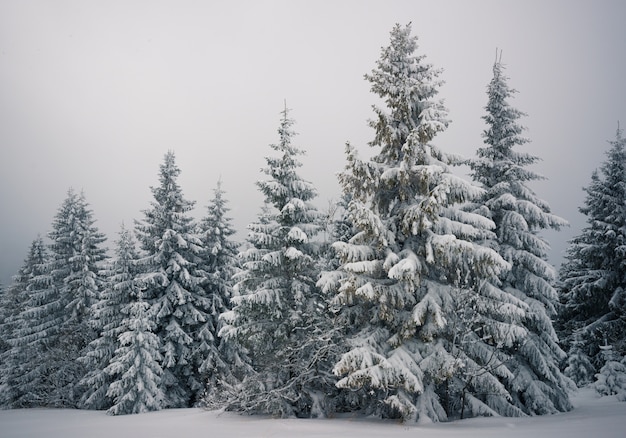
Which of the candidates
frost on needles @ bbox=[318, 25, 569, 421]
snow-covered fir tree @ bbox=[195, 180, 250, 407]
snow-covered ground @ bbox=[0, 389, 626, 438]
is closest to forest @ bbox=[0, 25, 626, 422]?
frost on needles @ bbox=[318, 25, 569, 421]

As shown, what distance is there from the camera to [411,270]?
11516 millimetres

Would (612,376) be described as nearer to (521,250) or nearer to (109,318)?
(521,250)

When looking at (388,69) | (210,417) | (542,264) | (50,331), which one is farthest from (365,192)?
(50,331)

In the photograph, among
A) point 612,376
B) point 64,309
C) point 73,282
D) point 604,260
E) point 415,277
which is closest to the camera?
point 415,277

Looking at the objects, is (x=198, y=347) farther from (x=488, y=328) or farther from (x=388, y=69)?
(x=388, y=69)

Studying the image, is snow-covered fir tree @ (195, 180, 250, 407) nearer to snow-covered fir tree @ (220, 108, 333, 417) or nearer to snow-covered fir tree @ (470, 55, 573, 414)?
snow-covered fir tree @ (220, 108, 333, 417)

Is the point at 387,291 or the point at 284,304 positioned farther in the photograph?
the point at 284,304

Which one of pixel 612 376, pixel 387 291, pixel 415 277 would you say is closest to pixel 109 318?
pixel 387 291

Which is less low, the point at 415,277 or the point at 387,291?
the point at 415,277

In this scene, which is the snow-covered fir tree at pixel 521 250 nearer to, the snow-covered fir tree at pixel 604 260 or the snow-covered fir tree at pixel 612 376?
the snow-covered fir tree at pixel 612 376

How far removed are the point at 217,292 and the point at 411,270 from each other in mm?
17419

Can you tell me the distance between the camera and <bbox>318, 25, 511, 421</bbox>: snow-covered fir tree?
11.7 meters

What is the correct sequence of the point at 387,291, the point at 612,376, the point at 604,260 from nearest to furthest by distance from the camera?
the point at 387,291
the point at 612,376
the point at 604,260

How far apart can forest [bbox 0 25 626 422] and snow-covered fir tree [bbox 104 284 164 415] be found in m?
0.10
